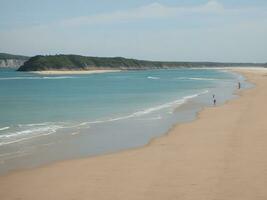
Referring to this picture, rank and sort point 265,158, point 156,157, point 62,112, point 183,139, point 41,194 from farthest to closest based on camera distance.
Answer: point 62,112 < point 183,139 < point 156,157 < point 265,158 < point 41,194

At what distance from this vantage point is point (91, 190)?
9406 mm

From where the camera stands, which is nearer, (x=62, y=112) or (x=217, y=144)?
(x=217, y=144)

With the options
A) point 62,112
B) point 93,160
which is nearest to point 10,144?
point 93,160

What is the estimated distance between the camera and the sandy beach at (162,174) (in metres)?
9.10

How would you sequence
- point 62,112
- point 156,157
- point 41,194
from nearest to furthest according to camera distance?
point 41,194 < point 156,157 < point 62,112

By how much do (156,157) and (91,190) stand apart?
3.72 m

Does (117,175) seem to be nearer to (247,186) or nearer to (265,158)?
(247,186)

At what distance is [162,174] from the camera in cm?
1057

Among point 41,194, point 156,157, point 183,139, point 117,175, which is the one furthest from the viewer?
point 183,139

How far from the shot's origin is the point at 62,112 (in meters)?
27.6

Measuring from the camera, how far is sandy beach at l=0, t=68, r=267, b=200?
9.10 m

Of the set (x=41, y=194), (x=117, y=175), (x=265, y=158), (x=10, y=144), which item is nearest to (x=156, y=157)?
(x=117, y=175)

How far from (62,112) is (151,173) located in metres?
17.7

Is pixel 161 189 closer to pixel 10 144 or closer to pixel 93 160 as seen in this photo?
pixel 93 160
